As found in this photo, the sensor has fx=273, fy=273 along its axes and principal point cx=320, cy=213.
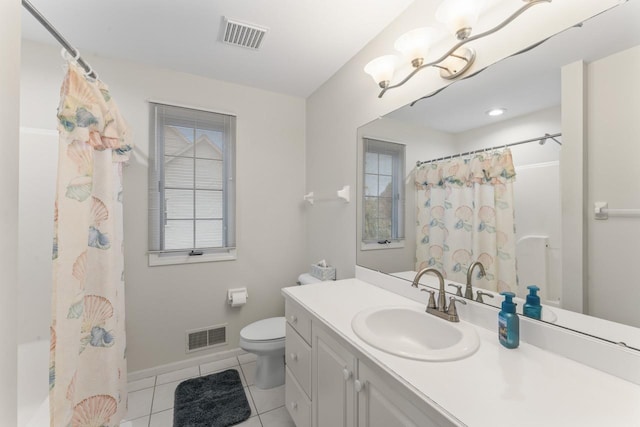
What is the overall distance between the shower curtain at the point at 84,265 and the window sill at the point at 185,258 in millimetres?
576

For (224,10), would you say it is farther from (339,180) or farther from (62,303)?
(62,303)

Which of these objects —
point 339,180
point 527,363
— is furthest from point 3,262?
point 339,180

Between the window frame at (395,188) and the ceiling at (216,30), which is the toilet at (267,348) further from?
the ceiling at (216,30)

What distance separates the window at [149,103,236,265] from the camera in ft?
6.79

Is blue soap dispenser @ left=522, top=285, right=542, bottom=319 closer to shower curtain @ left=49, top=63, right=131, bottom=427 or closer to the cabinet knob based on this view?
the cabinet knob

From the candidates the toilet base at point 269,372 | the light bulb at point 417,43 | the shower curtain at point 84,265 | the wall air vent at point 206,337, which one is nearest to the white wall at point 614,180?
the light bulb at point 417,43

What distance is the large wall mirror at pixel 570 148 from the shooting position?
0.79 meters

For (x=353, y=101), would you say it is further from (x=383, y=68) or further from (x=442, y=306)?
(x=442, y=306)

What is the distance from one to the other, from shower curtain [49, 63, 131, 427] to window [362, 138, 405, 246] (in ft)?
4.71

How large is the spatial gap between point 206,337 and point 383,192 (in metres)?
1.84

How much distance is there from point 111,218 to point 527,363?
1.85 m

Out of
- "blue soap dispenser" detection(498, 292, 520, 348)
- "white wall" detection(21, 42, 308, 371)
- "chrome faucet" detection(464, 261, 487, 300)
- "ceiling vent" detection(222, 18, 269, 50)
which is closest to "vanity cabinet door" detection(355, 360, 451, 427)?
"blue soap dispenser" detection(498, 292, 520, 348)

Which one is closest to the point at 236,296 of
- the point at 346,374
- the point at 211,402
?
the point at 211,402

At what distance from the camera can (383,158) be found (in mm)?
1690
